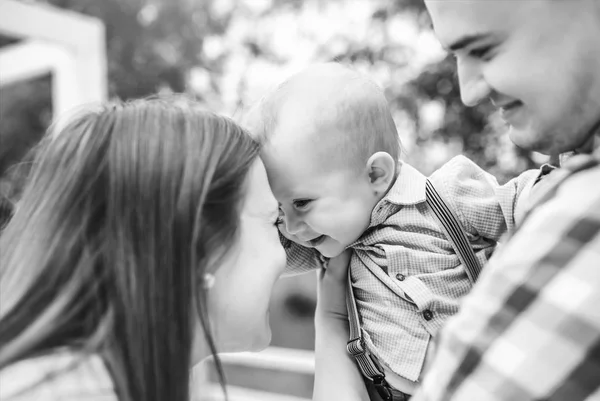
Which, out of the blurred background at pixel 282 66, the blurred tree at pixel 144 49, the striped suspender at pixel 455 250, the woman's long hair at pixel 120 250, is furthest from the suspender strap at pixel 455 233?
the blurred tree at pixel 144 49

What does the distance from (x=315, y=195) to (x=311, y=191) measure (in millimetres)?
13

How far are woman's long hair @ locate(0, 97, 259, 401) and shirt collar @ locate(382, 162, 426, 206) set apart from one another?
0.43m

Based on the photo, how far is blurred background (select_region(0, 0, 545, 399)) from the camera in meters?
5.44

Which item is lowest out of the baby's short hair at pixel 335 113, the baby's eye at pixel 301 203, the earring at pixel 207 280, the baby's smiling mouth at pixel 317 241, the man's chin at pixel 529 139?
the baby's smiling mouth at pixel 317 241

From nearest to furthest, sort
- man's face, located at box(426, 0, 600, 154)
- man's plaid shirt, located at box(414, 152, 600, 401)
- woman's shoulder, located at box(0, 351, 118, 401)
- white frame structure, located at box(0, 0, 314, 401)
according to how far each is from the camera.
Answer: man's plaid shirt, located at box(414, 152, 600, 401), man's face, located at box(426, 0, 600, 154), woman's shoulder, located at box(0, 351, 118, 401), white frame structure, located at box(0, 0, 314, 401)

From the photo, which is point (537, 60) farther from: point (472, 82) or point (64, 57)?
point (64, 57)

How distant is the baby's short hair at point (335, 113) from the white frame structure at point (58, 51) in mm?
2770

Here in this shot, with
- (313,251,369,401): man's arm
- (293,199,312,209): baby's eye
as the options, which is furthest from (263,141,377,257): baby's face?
(313,251,369,401): man's arm

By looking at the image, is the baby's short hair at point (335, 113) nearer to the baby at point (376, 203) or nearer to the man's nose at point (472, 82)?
the baby at point (376, 203)

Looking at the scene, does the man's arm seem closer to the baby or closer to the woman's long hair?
the baby

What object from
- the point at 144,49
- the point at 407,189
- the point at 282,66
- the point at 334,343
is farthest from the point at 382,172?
the point at 144,49

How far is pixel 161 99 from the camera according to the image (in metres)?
1.18

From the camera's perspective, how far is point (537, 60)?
2.41 feet

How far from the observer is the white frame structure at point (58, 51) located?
3682 millimetres
